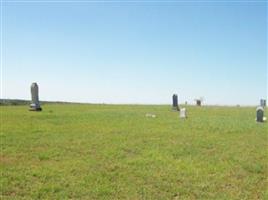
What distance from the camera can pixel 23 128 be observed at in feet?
55.3

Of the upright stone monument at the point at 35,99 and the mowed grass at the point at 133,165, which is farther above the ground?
the upright stone monument at the point at 35,99

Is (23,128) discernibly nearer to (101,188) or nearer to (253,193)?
(101,188)

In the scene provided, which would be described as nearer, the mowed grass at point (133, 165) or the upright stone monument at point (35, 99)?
the mowed grass at point (133, 165)

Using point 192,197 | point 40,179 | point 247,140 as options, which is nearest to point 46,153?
point 40,179

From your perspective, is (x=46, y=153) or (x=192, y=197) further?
(x=46, y=153)

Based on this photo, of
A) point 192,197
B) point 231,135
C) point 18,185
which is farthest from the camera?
point 231,135

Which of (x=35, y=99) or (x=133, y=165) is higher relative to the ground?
(x=35, y=99)

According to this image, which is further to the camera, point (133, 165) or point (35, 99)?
point (35, 99)

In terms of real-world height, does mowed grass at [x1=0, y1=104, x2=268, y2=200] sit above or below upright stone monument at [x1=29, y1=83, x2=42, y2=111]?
below

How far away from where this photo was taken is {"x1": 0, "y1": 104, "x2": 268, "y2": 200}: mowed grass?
752cm

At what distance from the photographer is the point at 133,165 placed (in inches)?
375

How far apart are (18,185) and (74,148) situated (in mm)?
4052

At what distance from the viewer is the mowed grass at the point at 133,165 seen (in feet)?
24.7

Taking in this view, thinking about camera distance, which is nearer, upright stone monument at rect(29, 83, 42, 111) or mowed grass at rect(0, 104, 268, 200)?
mowed grass at rect(0, 104, 268, 200)
